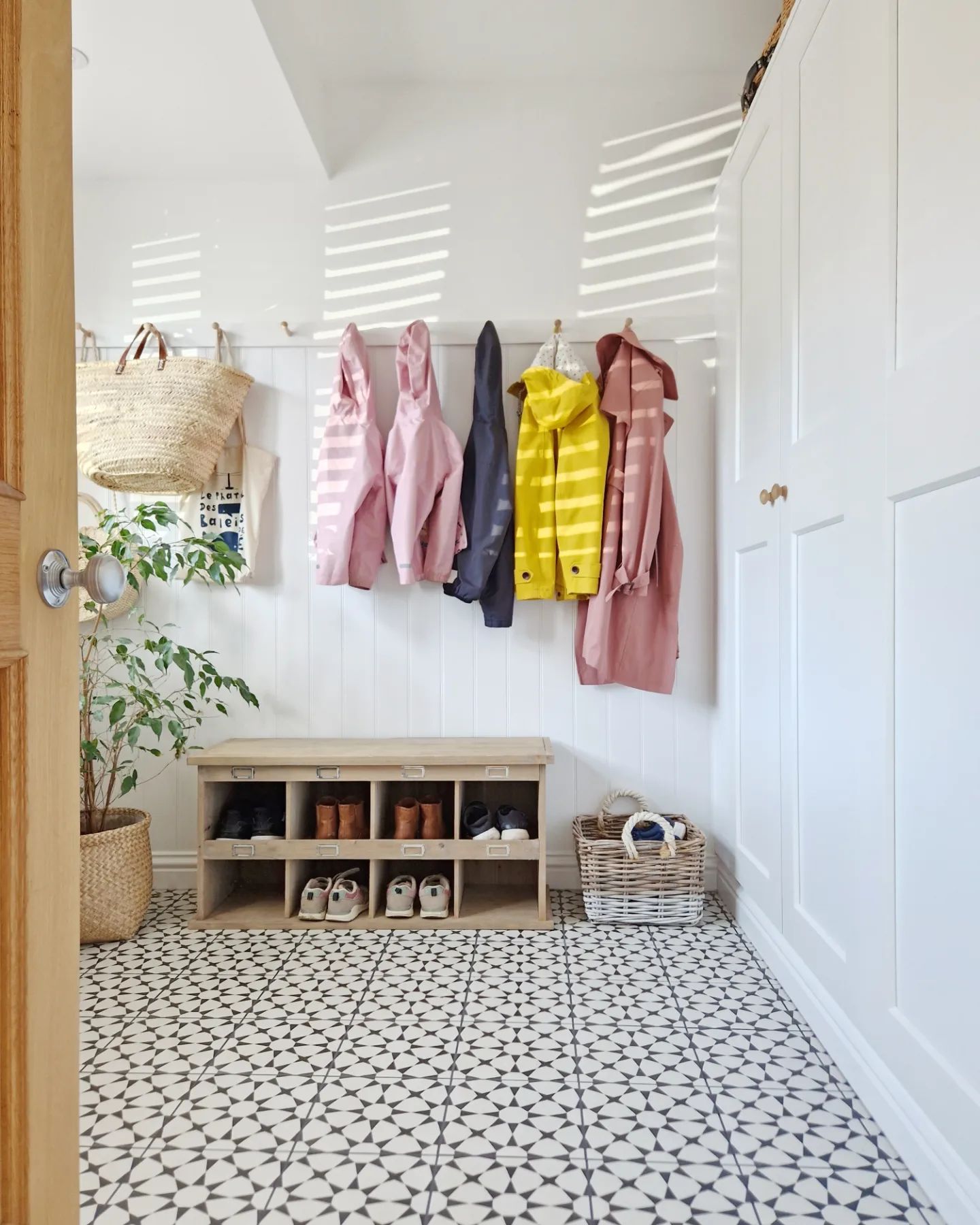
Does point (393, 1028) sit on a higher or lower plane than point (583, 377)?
lower

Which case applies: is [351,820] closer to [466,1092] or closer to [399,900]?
[399,900]

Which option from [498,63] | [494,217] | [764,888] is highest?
[498,63]

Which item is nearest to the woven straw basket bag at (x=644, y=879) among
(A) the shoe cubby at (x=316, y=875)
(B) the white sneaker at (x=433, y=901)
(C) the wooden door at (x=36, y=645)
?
(B) the white sneaker at (x=433, y=901)

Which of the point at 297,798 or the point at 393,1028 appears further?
the point at 297,798

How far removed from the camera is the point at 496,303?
2.68 m

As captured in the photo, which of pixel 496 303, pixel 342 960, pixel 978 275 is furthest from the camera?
pixel 496 303

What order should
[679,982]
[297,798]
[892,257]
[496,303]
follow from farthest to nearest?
[496,303]
[297,798]
[679,982]
[892,257]

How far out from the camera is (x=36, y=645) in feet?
2.37

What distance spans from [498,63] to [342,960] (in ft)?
8.72

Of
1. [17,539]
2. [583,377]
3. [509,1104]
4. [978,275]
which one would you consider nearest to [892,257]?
[978,275]

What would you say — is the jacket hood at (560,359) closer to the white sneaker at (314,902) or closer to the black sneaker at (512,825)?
the black sneaker at (512,825)

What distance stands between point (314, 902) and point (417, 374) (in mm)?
1577

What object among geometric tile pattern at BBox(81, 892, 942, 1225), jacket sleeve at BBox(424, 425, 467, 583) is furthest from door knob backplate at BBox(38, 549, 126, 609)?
jacket sleeve at BBox(424, 425, 467, 583)

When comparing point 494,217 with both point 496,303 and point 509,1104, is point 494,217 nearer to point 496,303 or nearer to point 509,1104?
point 496,303
